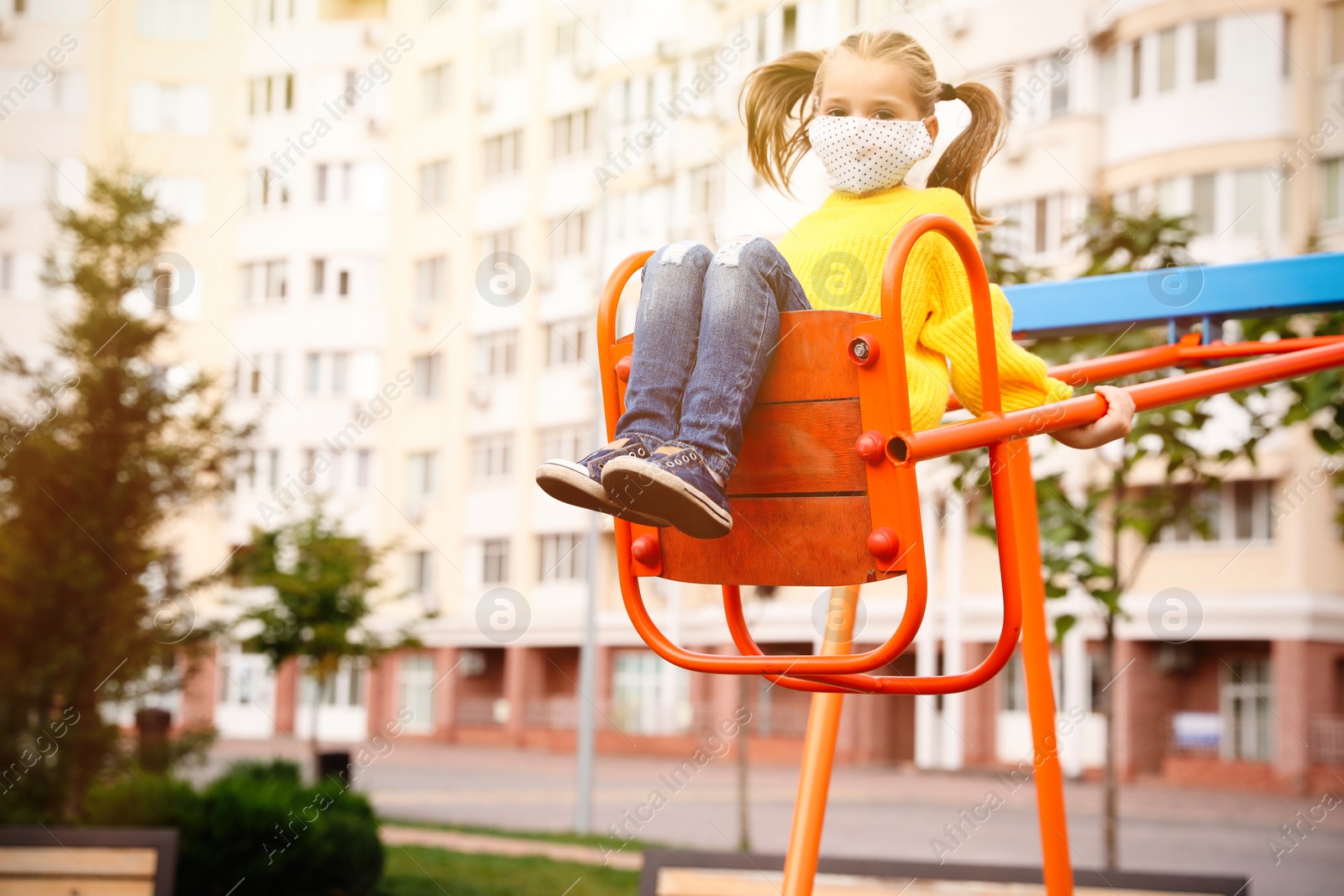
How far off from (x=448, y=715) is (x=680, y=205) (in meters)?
14.8

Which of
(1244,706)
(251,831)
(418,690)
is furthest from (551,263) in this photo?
(251,831)

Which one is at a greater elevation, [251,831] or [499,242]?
[499,242]

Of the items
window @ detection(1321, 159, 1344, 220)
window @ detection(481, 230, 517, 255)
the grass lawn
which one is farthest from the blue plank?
window @ detection(481, 230, 517, 255)

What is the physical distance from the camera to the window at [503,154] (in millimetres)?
39156

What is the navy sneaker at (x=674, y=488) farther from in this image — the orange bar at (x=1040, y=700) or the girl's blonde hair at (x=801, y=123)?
the orange bar at (x=1040, y=700)

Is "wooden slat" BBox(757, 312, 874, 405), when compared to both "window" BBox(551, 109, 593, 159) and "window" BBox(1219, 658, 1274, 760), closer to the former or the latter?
"window" BBox(1219, 658, 1274, 760)

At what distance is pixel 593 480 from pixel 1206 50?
26596mm

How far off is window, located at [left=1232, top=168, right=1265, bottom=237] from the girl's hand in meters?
24.0

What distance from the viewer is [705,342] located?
93.0 inches

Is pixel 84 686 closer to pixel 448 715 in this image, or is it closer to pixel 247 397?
pixel 448 715

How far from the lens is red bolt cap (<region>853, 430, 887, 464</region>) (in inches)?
90.0

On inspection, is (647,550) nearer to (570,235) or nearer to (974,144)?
(974,144)

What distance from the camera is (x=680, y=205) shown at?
33906 mm

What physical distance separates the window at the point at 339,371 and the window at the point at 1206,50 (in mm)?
23597
